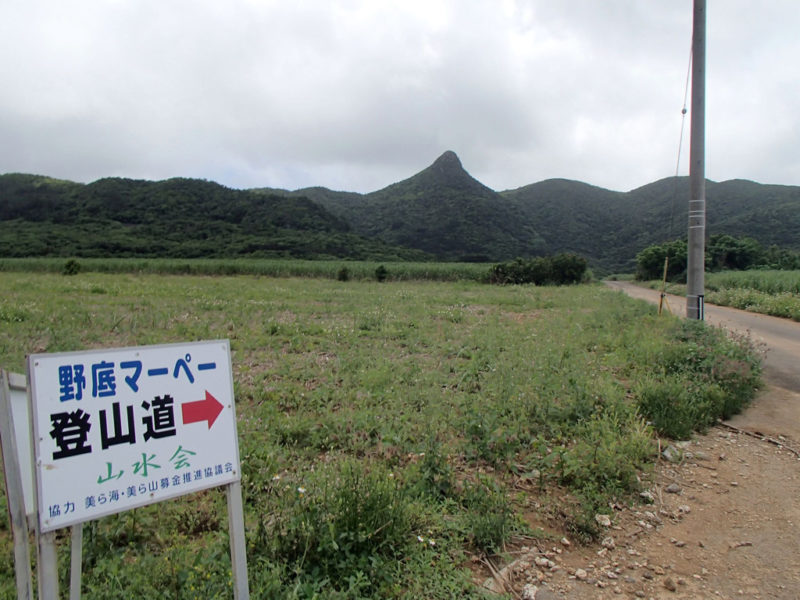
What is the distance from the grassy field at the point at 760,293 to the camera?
1447 centimetres

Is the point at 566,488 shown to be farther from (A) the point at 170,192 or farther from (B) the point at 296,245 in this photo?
(A) the point at 170,192

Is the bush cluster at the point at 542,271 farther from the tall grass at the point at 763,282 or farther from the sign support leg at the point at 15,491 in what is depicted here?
the sign support leg at the point at 15,491

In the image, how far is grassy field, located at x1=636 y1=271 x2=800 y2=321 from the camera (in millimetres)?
14469

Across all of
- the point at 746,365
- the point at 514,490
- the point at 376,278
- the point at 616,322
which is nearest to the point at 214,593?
the point at 514,490

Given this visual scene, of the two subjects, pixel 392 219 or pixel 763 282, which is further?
pixel 392 219

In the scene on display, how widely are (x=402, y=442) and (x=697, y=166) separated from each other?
6.72 meters

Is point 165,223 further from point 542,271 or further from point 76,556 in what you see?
point 76,556

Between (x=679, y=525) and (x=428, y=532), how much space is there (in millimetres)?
1785

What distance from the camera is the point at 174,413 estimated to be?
6.22ft

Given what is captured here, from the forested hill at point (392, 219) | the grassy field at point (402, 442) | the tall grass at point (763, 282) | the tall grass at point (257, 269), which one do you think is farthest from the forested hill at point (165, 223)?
the grassy field at point (402, 442)

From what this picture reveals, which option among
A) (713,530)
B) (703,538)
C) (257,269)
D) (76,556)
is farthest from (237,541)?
(257,269)

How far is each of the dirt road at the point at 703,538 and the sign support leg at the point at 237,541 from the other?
148 centimetres

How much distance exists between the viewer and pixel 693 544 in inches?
118

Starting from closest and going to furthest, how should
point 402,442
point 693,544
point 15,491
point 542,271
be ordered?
point 15,491 < point 693,544 < point 402,442 < point 542,271
